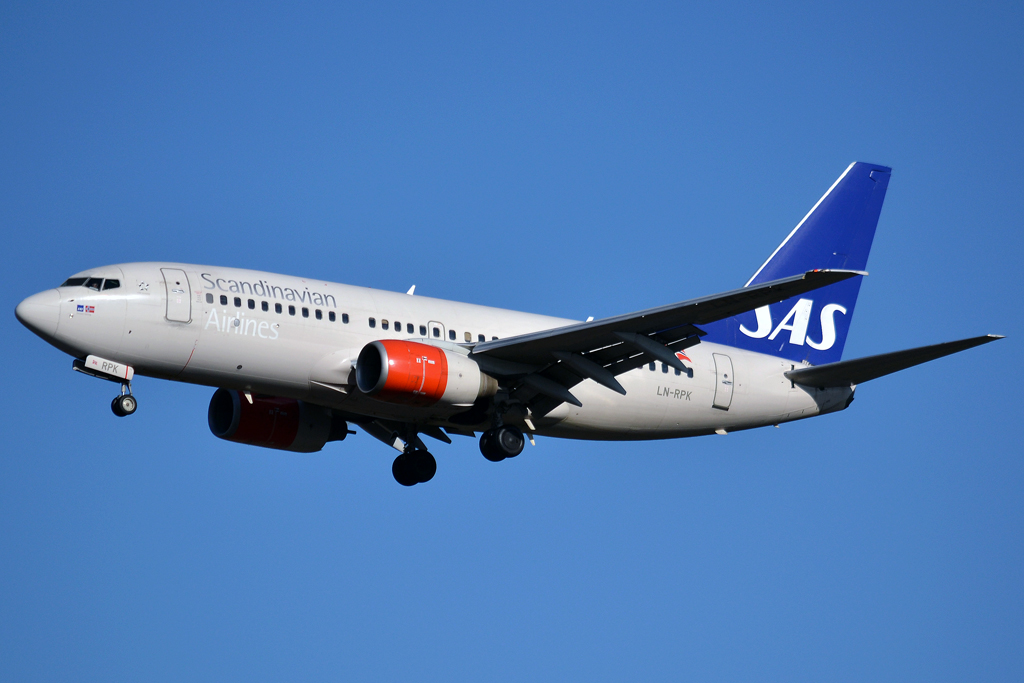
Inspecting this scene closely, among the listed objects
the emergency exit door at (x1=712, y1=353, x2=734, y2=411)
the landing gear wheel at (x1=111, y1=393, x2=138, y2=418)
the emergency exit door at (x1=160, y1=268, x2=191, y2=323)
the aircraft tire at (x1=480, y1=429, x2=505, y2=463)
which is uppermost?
the emergency exit door at (x1=712, y1=353, x2=734, y2=411)

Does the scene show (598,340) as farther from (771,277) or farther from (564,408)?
(771,277)

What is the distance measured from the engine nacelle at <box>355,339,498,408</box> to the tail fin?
9.86 m

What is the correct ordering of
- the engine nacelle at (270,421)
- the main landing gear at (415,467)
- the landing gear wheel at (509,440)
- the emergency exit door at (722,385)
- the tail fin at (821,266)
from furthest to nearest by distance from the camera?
1. the tail fin at (821,266)
2. the main landing gear at (415,467)
3. the emergency exit door at (722,385)
4. the engine nacelle at (270,421)
5. the landing gear wheel at (509,440)

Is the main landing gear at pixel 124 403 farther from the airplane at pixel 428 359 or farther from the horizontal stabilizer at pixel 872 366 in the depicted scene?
the horizontal stabilizer at pixel 872 366

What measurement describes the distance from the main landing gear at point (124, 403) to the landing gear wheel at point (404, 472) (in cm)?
922

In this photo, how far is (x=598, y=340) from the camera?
95.6 feet

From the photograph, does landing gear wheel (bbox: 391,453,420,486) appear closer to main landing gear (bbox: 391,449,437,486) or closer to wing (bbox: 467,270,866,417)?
main landing gear (bbox: 391,449,437,486)

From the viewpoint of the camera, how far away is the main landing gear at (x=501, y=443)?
30.8 metres

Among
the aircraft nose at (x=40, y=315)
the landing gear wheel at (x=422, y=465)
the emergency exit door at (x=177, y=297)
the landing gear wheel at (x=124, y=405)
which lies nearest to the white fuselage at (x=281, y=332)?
the emergency exit door at (x=177, y=297)

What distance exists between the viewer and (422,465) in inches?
1357

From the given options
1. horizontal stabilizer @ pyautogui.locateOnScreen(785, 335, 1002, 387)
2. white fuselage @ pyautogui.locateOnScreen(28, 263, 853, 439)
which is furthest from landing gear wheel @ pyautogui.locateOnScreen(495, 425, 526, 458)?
horizontal stabilizer @ pyautogui.locateOnScreen(785, 335, 1002, 387)

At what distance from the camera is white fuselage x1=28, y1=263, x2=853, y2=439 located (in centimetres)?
2734

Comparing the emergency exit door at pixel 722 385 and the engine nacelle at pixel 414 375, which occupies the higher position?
the emergency exit door at pixel 722 385

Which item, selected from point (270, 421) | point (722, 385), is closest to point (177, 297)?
point (270, 421)
